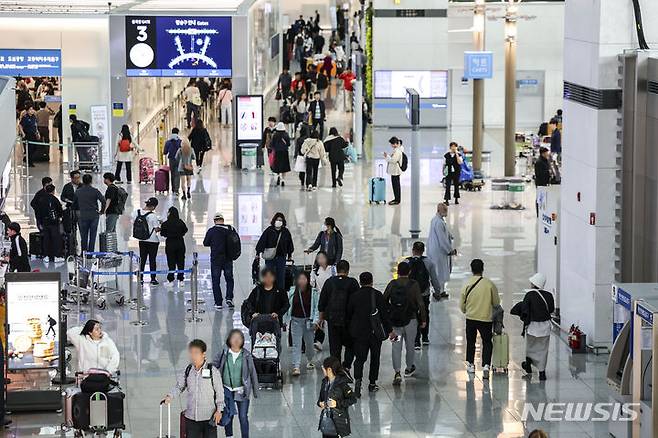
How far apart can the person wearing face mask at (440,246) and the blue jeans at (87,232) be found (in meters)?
6.05

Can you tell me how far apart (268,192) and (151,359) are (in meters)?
12.9

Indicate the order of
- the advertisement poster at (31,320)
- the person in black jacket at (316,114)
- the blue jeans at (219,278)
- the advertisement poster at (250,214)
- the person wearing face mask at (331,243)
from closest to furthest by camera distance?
the advertisement poster at (31,320) → the person wearing face mask at (331,243) → the blue jeans at (219,278) → the advertisement poster at (250,214) → the person in black jacket at (316,114)

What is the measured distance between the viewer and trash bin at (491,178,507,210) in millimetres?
28703

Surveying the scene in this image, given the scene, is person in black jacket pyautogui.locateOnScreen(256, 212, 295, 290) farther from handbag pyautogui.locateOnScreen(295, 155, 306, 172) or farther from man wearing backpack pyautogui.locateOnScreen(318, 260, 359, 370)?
handbag pyautogui.locateOnScreen(295, 155, 306, 172)

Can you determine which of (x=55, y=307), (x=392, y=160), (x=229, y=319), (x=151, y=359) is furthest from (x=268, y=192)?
(x=55, y=307)

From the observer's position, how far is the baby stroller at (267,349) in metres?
15.6

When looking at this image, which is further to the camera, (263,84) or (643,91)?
(263,84)

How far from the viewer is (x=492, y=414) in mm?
15328

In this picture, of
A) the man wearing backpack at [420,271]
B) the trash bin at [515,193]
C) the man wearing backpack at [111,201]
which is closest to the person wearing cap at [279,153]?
the trash bin at [515,193]

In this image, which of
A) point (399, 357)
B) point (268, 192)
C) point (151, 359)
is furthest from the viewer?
point (268, 192)

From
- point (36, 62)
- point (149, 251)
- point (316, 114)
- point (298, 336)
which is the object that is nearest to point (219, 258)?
point (149, 251)

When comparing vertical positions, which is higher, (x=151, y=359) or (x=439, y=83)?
(x=439, y=83)

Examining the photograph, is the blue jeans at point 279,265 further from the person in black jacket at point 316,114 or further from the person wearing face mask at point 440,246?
the person in black jacket at point 316,114

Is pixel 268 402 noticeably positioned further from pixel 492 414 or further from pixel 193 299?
pixel 193 299
